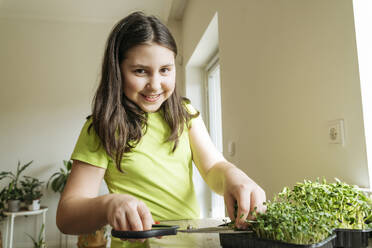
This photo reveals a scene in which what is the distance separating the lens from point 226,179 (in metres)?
0.62

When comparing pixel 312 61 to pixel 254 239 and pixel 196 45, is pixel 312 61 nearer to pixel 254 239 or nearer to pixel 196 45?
pixel 254 239

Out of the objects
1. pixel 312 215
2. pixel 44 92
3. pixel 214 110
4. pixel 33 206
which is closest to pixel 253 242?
pixel 312 215

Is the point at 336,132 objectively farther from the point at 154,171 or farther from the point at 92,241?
the point at 92,241

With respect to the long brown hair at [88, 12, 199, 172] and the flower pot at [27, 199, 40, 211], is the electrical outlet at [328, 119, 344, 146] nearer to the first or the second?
the long brown hair at [88, 12, 199, 172]

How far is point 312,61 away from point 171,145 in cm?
50

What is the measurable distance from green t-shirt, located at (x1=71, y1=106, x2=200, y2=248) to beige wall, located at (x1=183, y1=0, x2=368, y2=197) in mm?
398

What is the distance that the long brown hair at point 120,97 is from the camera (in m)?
0.68

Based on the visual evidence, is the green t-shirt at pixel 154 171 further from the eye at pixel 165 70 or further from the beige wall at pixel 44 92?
the beige wall at pixel 44 92

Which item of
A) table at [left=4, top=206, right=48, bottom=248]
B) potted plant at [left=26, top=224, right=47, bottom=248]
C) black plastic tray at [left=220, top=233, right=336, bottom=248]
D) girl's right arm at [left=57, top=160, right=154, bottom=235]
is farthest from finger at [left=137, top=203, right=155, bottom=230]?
potted plant at [left=26, top=224, right=47, bottom=248]

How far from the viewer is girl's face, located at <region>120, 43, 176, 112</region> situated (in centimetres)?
66

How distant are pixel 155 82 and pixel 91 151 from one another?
0.70ft

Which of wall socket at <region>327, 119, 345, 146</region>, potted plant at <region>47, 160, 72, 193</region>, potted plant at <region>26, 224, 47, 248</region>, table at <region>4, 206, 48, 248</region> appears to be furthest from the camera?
potted plant at <region>47, 160, 72, 193</region>

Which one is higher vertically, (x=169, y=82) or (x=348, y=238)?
(x=169, y=82)

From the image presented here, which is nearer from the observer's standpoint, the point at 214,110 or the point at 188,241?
the point at 188,241
